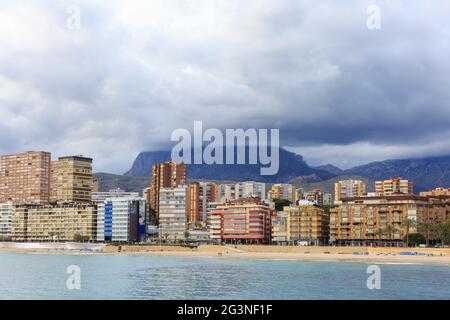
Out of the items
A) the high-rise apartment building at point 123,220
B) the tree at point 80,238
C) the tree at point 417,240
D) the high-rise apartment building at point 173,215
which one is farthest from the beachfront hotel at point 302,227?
the tree at point 80,238

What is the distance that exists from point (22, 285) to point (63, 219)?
143 metres

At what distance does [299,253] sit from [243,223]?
27157mm

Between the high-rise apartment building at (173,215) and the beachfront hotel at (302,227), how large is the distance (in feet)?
120

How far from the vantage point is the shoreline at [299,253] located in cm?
10538

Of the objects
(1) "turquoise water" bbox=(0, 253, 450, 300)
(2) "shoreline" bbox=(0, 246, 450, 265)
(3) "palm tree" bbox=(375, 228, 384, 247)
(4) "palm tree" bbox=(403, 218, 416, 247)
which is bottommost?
(2) "shoreline" bbox=(0, 246, 450, 265)

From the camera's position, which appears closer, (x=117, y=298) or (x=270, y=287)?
(x=117, y=298)

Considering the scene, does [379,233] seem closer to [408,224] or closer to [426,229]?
[408,224]

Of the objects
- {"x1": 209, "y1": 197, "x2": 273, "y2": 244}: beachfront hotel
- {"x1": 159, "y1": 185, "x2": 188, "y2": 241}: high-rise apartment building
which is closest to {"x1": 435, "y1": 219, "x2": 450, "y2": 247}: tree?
{"x1": 209, "y1": 197, "x2": 273, "y2": 244}: beachfront hotel

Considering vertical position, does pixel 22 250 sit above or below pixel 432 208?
below

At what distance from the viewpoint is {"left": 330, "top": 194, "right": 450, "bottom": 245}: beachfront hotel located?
5487 inches

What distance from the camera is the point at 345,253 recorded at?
416 feet

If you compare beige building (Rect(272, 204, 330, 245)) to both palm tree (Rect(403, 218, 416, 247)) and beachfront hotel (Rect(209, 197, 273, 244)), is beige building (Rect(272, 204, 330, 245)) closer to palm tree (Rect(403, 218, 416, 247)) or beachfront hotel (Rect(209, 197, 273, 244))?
beachfront hotel (Rect(209, 197, 273, 244))
